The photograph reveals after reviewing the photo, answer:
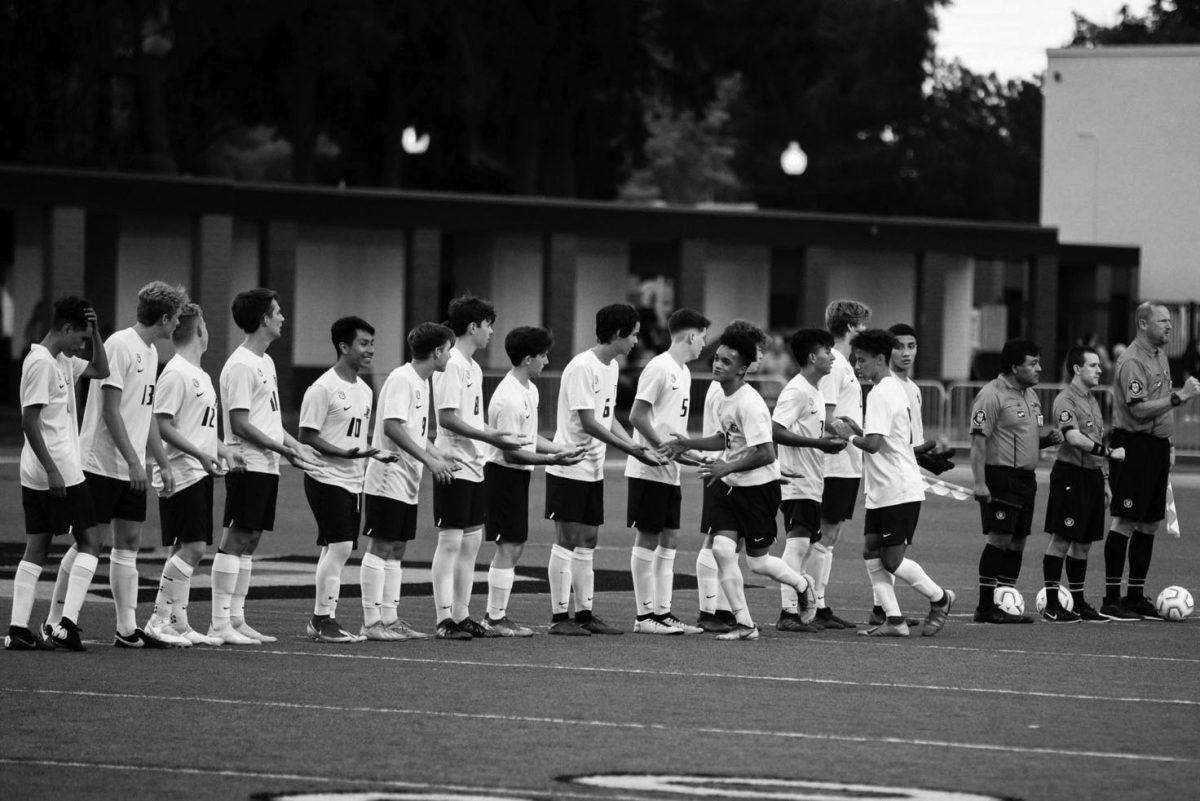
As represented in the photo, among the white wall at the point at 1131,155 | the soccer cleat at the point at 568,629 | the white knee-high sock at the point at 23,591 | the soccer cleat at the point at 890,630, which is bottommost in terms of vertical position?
the soccer cleat at the point at 568,629

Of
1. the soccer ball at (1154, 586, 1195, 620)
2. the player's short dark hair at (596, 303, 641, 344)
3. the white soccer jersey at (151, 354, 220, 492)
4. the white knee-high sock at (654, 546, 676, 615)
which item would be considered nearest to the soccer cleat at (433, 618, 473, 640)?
the white knee-high sock at (654, 546, 676, 615)

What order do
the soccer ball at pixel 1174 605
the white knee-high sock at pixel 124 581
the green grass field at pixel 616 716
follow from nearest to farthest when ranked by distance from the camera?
1. the green grass field at pixel 616 716
2. the white knee-high sock at pixel 124 581
3. the soccer ball at pixel 1174 605

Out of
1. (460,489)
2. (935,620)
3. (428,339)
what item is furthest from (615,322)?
(935,620)

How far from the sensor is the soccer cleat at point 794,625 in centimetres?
1305

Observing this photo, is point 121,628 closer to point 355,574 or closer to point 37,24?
point 355,574

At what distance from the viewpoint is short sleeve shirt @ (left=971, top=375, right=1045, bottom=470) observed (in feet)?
45.0

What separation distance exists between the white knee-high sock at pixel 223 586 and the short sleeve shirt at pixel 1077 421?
5963mm

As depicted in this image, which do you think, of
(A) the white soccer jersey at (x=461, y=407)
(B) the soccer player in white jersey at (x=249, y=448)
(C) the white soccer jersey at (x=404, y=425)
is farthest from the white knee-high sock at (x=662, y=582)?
(B) the soccer player in white jersey at (x=249, y=448)

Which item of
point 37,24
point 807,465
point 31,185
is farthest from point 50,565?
point 37,24

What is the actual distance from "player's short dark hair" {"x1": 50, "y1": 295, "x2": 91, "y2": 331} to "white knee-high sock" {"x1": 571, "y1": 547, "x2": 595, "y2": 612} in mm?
3633

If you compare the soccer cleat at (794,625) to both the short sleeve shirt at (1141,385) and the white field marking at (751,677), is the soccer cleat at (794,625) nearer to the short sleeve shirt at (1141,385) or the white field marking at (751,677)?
the white field marking at (751,677)

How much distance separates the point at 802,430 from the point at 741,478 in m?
0.98

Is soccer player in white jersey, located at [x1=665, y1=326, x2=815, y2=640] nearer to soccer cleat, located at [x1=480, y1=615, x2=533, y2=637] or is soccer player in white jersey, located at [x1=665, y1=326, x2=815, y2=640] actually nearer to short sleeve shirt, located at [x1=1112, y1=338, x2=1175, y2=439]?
soccer cleat, located at [x1=480, y1=615, x2=533, y2=637]

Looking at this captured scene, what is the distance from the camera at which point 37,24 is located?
41.6 m
